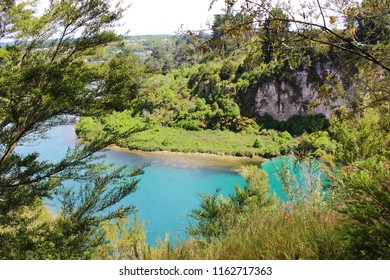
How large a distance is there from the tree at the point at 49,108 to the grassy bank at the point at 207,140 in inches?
768

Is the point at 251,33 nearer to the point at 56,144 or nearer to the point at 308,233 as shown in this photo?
the point at 308,233

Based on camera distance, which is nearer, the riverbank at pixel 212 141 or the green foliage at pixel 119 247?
the green foliage at pixel 119 247

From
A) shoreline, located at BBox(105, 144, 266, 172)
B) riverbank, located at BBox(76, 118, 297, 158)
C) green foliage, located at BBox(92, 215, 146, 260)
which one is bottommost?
shoreline, located at BBox(105, 144, 266, 172)

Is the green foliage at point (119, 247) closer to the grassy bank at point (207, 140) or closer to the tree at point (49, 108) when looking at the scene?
the tree at point (49, 108)

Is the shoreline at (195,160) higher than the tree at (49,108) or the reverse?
the reverse

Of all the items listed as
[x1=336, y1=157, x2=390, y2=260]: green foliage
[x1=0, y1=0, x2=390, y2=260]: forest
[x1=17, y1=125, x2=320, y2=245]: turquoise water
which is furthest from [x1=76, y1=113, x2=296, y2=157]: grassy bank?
[x1=336, y1=157, x2=390, y2=260]: green foliage

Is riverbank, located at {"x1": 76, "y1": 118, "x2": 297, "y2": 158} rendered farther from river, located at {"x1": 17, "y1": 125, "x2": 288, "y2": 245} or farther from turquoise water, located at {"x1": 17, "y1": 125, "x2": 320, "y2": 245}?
turquoise water, located at {"x1": 17, "y1": 125, "x2": 320, "y2": 245}

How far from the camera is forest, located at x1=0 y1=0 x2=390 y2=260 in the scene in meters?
2.01

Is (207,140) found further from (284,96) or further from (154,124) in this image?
(154,124)

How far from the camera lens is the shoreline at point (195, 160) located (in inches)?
923

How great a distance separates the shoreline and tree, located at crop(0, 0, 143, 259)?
17.8 meters

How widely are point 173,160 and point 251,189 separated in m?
16.4

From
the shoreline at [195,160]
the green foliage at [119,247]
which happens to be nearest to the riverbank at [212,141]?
the shoreline at [195,160]

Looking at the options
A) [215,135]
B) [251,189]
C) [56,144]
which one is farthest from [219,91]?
[251,189]
